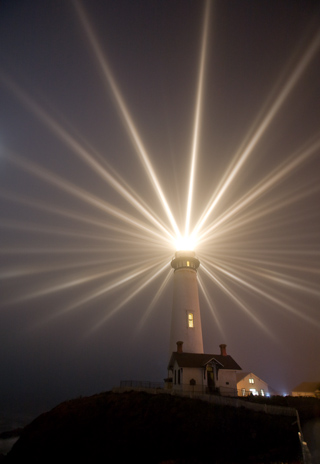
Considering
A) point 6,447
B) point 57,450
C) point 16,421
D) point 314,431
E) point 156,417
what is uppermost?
point 314,431

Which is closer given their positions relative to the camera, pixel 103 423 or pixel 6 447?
pixel 103 423

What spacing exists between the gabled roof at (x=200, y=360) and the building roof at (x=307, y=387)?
39.9m

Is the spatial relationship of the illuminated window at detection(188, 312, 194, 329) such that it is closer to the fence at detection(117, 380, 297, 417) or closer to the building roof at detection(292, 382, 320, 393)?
the fence at detection(117, 380, 297, 417)

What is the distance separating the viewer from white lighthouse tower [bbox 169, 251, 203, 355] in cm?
3419

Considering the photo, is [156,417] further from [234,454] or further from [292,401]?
[292,401]

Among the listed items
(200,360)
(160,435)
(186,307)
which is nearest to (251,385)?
(200,360)

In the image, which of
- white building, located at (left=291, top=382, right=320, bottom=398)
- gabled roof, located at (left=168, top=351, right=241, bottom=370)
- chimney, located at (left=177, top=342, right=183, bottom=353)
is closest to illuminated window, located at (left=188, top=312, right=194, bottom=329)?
chimney, located at (left=177, top=342, right=183, bottom=353)

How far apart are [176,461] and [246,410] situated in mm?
7030

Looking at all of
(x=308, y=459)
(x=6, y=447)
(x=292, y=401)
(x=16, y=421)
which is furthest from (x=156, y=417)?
(x=16, y=421)

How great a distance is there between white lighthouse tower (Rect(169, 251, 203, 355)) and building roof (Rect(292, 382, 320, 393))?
40.4 m

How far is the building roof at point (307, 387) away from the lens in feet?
189

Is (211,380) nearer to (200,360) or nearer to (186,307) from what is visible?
(200,360)

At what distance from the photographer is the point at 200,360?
1177 inches

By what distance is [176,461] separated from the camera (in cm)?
1574
